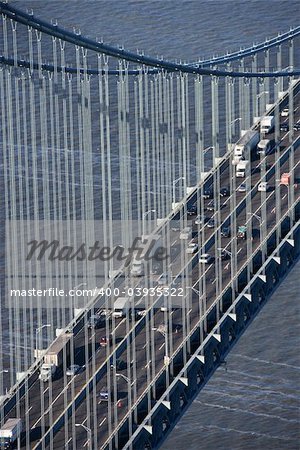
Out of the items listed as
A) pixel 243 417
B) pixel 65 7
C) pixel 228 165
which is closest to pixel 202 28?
pixel 65 7

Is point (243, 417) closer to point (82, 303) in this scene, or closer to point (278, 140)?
point (82, 303)

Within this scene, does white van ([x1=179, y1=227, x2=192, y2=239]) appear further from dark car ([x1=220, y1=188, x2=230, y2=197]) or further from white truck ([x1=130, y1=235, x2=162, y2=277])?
dark car ([x1=220, y1=188, x2=230, y2=197])

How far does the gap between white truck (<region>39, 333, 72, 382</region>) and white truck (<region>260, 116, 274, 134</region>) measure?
1775 cm

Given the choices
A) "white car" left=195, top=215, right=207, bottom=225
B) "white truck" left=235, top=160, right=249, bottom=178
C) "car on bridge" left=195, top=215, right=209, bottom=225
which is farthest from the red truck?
"white car" left=195, top=215, right=207, bottom=225

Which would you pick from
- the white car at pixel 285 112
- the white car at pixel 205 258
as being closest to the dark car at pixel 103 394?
the white car at pixel 205 258

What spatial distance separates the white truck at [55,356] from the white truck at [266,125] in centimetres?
1775

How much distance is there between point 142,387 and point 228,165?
17.8m

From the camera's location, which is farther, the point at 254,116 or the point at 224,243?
the point at 254,116

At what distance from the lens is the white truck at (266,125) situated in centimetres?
7412

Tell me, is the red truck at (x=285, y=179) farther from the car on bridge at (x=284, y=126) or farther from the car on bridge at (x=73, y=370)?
the car on bridge at (x=73, y=370)

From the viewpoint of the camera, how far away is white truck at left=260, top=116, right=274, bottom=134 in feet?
243

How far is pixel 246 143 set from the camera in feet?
237

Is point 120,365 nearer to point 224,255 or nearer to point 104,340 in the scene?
point 104,340

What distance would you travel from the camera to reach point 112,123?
7362cm
